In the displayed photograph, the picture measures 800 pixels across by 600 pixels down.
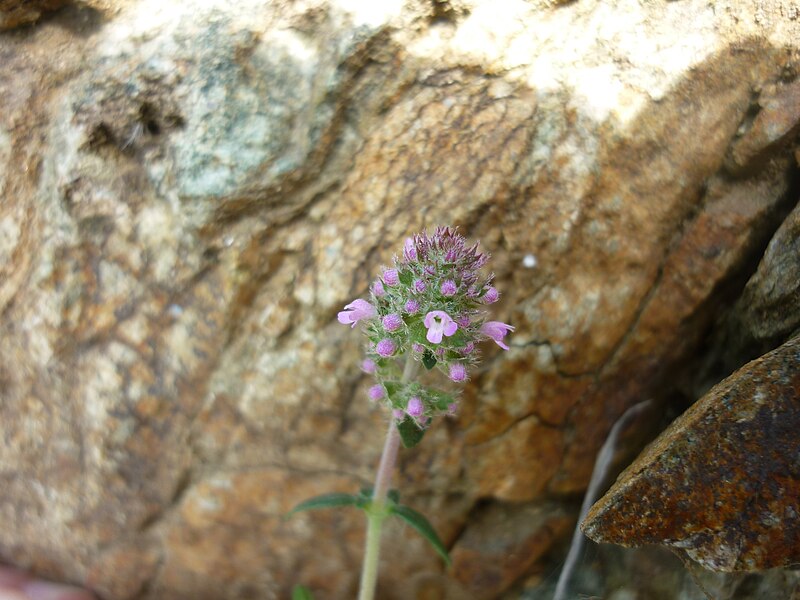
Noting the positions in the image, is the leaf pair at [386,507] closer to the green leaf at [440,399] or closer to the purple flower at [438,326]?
the green leaf at [440,399]

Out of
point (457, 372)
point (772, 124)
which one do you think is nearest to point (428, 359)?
point (457, 372)

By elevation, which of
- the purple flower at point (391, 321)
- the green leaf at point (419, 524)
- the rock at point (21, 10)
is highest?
the rock at point (21, 10)

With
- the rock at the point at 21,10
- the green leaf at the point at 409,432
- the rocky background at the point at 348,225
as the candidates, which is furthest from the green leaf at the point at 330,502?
the rock at the point at 21,10

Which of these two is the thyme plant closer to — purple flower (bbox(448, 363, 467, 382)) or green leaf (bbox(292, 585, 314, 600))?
purple flower (bbox(448, 363, 467, 382))

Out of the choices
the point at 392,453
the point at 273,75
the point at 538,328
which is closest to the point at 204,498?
the point at 392,453

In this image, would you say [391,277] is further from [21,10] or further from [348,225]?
[21,10]

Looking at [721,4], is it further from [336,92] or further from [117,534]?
[117,534]

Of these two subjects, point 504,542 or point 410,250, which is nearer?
point 410,250
